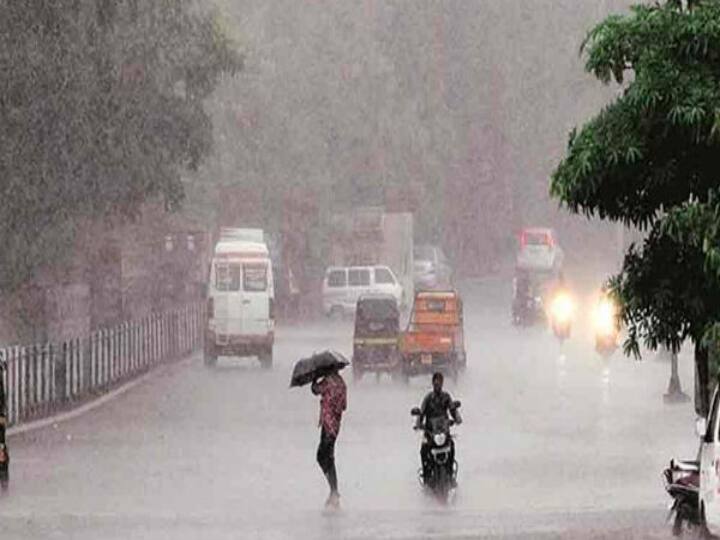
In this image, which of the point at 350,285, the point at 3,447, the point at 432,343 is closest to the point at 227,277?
the point at 432,343

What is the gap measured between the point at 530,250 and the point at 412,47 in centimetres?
2102

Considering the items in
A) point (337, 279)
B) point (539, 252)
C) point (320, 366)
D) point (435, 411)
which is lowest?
point (435, 411)

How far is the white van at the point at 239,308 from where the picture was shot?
59000 mm

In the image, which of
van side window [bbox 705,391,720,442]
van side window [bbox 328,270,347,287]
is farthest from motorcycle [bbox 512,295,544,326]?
van side window [bbox 705,391,720,442]

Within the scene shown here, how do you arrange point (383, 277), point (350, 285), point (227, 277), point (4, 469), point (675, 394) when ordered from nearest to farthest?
1. point (4, 469)
2. point (675, 394)
3. point (227, 277)
4. point (383, 277)
5. point (350, 285)

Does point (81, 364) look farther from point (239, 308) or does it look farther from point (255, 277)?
point (255, 277)

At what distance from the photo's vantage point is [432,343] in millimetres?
53438

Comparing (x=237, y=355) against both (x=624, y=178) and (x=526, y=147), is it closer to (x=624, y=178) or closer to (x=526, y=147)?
(x=624, y=178)

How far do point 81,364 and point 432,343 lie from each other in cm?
1107

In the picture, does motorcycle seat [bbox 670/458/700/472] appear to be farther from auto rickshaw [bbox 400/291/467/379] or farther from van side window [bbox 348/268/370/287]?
van side window [bbox 348/268/370/287]

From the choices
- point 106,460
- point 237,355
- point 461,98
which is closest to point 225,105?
point 461,98

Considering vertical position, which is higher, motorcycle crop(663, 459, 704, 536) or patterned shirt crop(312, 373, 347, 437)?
patterned shirt crop(312, 373, 347, 437)

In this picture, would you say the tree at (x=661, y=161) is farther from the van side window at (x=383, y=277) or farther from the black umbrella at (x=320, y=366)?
the van side window at (x=383, y=277)

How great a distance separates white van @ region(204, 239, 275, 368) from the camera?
59000 mm
